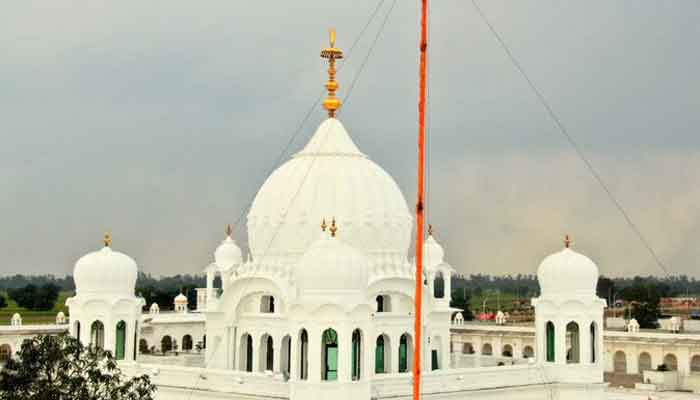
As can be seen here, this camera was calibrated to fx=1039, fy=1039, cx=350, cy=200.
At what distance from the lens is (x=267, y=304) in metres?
32.3

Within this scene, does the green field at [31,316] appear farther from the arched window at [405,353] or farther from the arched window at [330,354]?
the arched window at [330,354]

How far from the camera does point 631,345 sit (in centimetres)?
5716

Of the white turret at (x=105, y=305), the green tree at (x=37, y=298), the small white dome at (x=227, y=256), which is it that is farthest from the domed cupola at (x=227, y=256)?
the green tree at (x=37, y=298)

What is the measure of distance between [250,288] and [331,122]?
6.07 meters

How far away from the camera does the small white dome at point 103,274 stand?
103 feet

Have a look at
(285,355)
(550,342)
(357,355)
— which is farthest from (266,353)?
(550,342)

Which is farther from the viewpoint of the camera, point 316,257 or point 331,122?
point 331,122

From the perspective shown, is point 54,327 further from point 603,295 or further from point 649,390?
point 603,295

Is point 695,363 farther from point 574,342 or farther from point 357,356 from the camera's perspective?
point 357,356

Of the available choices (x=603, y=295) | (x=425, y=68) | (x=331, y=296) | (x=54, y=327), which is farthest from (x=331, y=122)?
(x=603, y=295)

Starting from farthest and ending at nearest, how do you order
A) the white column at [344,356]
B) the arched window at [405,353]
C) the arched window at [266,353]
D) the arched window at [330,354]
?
the arched window at [266,353]
the arched window at [405,353]
the arched window at [330,354]
the white column at [344,356]

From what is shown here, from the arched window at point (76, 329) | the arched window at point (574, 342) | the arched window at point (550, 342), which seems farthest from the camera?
the arched window at point (550, 342)

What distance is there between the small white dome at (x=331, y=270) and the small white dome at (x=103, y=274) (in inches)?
279

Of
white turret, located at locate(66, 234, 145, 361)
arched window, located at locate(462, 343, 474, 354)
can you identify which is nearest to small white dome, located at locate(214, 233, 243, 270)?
white turret, located at locate(66, 234, 145, 361)
